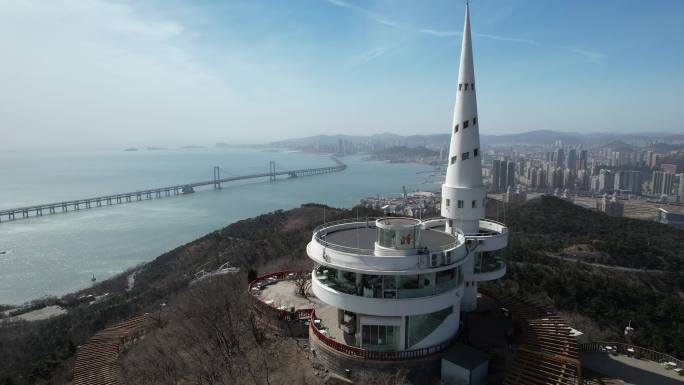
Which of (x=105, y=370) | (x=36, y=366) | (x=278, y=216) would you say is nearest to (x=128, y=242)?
(x=278, y=216)

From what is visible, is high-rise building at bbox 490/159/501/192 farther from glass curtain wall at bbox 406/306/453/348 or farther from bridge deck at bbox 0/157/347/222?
glass curtain wall at bbox 406/306/453/348

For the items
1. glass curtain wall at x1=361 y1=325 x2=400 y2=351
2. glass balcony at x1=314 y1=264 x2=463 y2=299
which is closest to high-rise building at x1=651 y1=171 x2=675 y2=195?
glass balcony at x1=314 y1=264 x2=463 y2=299

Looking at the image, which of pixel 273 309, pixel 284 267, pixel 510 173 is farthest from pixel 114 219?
pixel 510 173

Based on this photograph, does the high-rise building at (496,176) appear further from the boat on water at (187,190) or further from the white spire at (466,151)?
the white spire at (466,151)

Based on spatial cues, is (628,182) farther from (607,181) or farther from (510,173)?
(510,173)

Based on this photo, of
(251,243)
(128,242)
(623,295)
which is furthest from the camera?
(128,242)

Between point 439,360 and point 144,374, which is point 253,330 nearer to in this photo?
point 144,374
